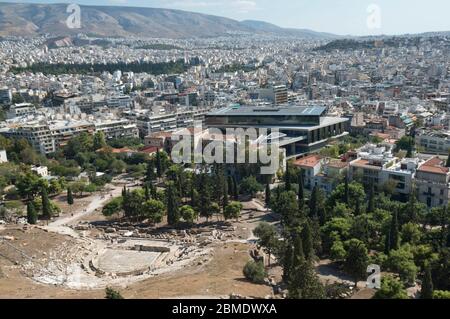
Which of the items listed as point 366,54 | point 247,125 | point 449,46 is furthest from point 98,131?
point 449,46

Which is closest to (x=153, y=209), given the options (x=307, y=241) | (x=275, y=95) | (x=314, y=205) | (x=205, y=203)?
(x=205, y=203)

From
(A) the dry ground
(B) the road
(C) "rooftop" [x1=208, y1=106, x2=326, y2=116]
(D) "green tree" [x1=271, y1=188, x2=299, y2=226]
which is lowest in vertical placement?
(B) the road

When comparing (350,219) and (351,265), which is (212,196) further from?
(351,265)

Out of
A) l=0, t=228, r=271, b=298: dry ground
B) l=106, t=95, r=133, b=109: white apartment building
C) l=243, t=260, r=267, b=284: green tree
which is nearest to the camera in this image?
l=0, t=228, r=271, b=298: dry ground

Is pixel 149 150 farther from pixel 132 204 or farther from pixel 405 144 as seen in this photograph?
pixel 405 144

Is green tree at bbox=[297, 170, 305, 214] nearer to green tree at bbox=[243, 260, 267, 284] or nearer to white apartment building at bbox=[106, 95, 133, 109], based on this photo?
green tree at bbox=[243, 260, 267, 284]

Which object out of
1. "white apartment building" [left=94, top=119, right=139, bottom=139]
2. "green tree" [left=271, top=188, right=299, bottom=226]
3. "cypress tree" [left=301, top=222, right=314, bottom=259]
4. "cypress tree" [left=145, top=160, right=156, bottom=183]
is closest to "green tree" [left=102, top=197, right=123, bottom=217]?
"cypress tree" [left=145, top=160, right=156, bottom=183]

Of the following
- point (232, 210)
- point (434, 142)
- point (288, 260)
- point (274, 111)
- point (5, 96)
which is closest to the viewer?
point (288, 260)

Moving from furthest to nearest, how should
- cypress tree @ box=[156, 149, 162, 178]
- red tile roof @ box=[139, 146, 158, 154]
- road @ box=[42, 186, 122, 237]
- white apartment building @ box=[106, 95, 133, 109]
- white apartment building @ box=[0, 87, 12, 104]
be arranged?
1. white apartment building @ box=[0, 87, 12, 104]
2. white apartment building @ box=[106, 95, 133, 109]
3. red tile roof @ box=[139, 146, 158, 154]
4. cypress tree @ box=[156, 149, 162, 178]
5. road @ box=[42, 186, 122, 237]
